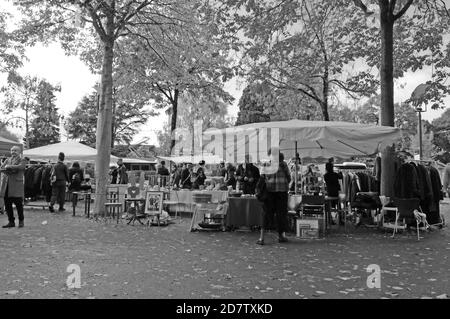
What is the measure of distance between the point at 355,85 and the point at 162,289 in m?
14.5

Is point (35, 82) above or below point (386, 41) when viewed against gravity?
above

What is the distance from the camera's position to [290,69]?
1934cm

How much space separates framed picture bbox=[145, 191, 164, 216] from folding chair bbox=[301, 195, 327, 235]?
3992 millimetres

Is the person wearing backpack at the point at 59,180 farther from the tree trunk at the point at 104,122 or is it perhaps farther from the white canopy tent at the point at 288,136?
the white canopy tent at the point at 288,136

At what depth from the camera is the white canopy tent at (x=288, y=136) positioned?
394 inches

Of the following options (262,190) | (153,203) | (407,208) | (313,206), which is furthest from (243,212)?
(407,208)

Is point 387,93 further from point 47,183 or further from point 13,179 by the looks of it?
point 47,183

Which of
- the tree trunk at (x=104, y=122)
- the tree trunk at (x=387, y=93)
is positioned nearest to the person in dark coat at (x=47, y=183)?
the tree trunk at (x=104, y=122)

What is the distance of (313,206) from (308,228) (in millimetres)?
832

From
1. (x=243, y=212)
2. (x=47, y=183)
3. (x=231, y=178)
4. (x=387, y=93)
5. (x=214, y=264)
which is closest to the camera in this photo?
(x=214, y=264)

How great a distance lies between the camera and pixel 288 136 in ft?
33.7

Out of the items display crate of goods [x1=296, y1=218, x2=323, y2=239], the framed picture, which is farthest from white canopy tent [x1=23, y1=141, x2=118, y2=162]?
display crate of goods [x1=296, y1=218, x2=323, y2=239]

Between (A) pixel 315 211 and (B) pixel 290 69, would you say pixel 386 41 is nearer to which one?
(A) pixel 315 211
